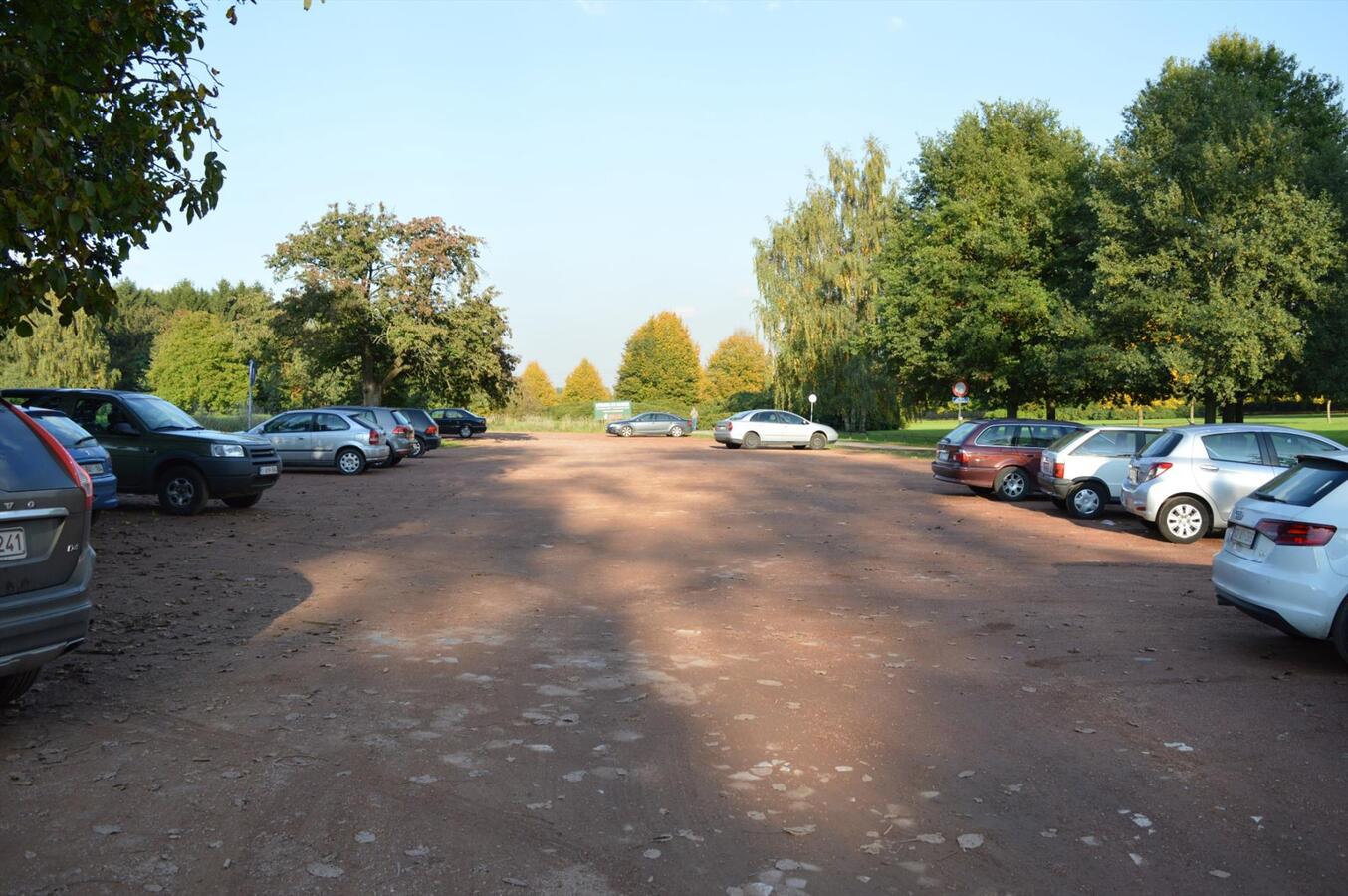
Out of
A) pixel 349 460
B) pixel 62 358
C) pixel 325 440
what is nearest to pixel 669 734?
pixel 349 460

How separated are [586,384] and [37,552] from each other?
12157 cm

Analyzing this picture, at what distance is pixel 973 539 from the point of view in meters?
14.6

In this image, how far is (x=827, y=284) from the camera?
56.1 meters

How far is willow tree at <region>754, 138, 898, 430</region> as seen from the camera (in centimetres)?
5481

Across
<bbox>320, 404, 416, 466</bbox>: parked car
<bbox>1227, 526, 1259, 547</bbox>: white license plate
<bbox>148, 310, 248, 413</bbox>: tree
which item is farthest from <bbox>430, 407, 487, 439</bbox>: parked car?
<bbox>1227, 526, 1259, 547</bbox>: white license plate

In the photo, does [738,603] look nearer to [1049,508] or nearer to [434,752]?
[434,752]

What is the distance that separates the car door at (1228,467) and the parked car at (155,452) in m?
14.0

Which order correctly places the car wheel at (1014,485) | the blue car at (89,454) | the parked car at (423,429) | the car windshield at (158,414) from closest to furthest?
the blue car at (89,454), the car windshield at (158,414), the car wheel at (1014,485), the parked car at (423,429)

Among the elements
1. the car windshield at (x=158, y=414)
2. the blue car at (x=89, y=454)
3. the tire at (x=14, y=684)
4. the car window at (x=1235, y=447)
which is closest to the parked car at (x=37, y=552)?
the tire at (x=14, y=684)

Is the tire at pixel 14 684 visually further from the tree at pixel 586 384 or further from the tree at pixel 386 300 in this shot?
the tree at pixel 586 384

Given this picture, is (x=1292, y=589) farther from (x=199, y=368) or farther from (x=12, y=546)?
(x=199, y=368)

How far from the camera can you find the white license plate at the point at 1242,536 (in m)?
7.68

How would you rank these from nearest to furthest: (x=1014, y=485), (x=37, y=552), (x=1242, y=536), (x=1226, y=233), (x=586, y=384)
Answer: (x=37, y=552)
(x=1242, y=536)
(x=1014, y=485)
(x=1226, y=233)
(x=586, y=384)

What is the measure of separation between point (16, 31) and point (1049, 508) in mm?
17326
